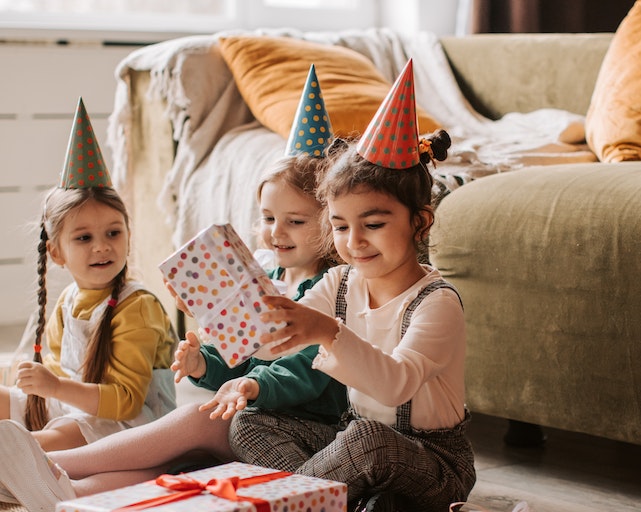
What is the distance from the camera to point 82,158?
1718 mm

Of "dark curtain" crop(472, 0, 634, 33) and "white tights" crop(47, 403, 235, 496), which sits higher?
"dark curtain" crop(472, 0, 634, 33)

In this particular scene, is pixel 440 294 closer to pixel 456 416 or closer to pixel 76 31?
pixel 456 416

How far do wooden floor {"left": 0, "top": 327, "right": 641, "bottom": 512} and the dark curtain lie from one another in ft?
5.06

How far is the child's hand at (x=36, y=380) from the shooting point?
5.04 ft

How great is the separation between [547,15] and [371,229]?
2.09m

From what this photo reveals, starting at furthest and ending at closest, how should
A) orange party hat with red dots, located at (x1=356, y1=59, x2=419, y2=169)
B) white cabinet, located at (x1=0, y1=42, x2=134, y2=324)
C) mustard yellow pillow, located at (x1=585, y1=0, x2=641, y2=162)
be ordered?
white cabinet, located at (x1=0, y1=42, x2=134, y2=324)
mustard yellow pillow, located at (x1=585, y1=0, x2=641, y2=162)
orange party hat with red dots, located at (x1=356, y1=59, x2=419, y2=169)

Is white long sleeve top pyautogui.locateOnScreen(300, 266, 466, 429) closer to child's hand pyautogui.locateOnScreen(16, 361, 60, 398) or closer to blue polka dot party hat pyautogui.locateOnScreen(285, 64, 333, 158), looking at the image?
blue polka dot party hat pyautogui.locateOnScreen(285, 64, 333, 158)

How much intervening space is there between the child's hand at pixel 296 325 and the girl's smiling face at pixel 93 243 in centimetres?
61

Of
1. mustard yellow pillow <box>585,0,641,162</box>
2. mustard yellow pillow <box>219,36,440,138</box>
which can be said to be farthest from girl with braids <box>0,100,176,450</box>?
mustard yellow pillow <box>585,0,641,162</box>

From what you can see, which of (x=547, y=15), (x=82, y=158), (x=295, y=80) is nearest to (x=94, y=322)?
→ (x=82, y=158)

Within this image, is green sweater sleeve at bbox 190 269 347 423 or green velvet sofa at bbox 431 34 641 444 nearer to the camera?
green sweater sleeve at bbox 190 269 347 423

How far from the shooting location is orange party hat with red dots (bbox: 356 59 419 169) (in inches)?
50.2

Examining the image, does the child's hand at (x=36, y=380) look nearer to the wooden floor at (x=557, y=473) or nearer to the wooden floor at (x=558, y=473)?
the wooden floor at (x=557, y=473)

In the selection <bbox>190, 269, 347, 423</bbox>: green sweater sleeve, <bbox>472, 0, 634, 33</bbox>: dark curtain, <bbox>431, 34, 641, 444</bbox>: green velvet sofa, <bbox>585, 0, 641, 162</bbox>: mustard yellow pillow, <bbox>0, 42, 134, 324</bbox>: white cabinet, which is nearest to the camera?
<bbox>190, 269, 347, 423</bbox>: green sweater sleeve
